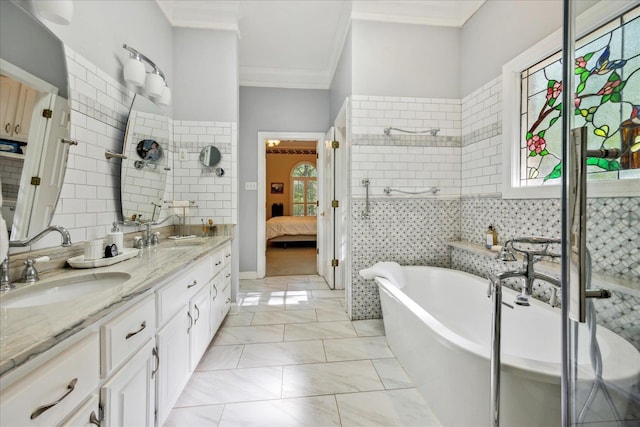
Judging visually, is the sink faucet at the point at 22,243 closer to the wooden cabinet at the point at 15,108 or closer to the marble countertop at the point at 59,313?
the marble countertop at the point at 59,313

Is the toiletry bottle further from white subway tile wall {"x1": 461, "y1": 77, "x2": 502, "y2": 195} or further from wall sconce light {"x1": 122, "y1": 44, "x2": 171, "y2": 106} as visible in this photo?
wall sconce light {"x1": 122, "y1": 44, "x2": 171, "y2": 106}

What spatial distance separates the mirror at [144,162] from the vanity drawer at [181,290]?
0.75 meters

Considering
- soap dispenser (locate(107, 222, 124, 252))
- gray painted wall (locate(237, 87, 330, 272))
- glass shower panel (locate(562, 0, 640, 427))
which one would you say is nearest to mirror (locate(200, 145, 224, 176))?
gray painted wall (locate(237, 87, 330, 272))

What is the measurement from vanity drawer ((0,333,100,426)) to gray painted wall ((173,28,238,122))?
263 cm

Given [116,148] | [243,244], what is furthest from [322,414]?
[243,244]

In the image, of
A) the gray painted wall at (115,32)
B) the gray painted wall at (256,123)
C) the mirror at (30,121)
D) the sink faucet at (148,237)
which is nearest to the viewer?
the mirror at (30,121)

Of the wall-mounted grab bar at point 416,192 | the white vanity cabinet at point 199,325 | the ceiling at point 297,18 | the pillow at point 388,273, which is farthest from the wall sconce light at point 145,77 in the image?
the pillow at point 388,273

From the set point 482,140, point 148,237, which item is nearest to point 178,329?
point 148,237

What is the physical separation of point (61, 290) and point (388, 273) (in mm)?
2129

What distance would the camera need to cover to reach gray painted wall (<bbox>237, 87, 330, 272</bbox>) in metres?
4.24

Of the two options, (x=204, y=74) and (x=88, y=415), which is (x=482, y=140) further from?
(x=88, y=415)

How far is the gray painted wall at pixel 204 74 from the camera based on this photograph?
297 centimetres

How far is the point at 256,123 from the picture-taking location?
14.1 feet

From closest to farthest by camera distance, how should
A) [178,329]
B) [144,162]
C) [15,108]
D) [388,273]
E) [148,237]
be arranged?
[15,108], [178,329], [148,237], [144,162], [388,273]
